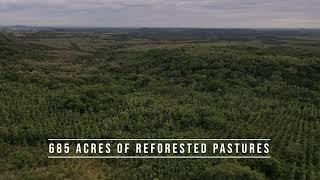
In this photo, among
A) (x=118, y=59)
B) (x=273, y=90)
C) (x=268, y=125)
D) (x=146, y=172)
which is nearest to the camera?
(x=146, y=172)

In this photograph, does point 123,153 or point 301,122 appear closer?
point 123,153

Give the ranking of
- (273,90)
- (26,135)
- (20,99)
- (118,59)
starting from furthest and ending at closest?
(118,59) → (273,90) → (20,99) → (26,135)

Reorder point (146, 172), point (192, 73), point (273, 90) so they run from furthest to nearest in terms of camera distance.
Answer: point (192, 73)
point (273, 90)
point (146, 172)

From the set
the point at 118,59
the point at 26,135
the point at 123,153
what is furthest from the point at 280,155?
the point at 118,59

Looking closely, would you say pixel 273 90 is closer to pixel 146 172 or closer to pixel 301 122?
pixel 301 122

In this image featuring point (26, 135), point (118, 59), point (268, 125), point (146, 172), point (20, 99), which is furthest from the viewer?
point (118, 59)

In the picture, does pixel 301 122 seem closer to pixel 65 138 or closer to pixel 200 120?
pixel 200 120

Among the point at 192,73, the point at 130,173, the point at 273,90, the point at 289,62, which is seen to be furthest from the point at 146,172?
the point at 289,62

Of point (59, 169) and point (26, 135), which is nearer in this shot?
point (59, 169)

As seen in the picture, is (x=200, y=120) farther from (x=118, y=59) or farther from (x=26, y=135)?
(x=118, y=59)
